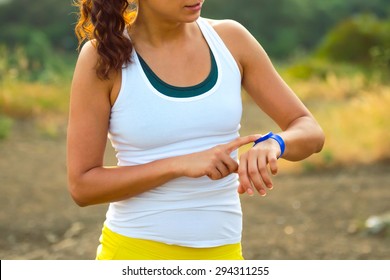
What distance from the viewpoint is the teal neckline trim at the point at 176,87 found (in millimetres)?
2420

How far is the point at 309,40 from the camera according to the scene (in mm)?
24547

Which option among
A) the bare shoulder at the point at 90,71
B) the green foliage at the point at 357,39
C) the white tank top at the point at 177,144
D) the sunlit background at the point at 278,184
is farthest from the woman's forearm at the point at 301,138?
the green foliage at the point at 357,39

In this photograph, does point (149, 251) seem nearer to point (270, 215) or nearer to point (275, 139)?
point (275, 139)

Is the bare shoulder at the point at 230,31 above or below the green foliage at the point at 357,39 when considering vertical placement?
below

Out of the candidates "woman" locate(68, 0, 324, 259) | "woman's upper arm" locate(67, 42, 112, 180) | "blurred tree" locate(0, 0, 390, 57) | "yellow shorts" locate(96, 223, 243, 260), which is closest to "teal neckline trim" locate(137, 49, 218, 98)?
"woman" locate(68, 0, 324, 259)

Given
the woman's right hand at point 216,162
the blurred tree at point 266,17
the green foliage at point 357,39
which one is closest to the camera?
the woman's right hand at point 216,162

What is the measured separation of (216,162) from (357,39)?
15.8 meters

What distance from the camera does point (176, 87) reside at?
2424 millimetres

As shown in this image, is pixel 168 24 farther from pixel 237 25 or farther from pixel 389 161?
pixel 389 161

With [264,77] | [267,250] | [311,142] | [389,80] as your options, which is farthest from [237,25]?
[389,80]

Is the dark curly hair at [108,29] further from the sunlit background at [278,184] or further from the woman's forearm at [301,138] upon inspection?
the sunlit background at [278,184]

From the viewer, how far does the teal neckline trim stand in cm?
242

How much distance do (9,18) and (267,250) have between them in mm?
18307

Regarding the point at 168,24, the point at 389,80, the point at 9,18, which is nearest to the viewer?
the point at 168,24
